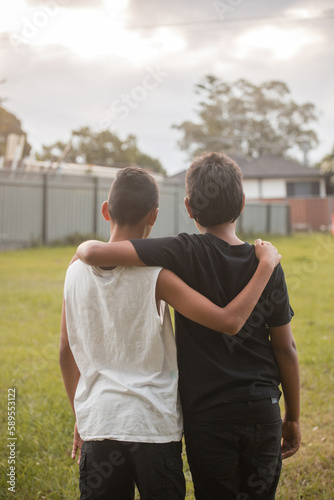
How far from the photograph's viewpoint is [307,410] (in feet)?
11.0

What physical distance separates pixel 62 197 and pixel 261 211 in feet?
32.7

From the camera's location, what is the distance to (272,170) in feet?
111

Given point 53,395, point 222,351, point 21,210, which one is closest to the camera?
point 222,351

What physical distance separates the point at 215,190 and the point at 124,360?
1.92 feet

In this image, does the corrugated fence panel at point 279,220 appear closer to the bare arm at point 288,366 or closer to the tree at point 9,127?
the tree at point 9,127

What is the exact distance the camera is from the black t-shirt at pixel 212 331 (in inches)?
60.8

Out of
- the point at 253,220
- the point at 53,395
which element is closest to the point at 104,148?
the point at 253,220

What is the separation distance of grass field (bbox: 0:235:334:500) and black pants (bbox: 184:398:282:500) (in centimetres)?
94

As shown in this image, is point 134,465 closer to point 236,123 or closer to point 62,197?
point 62,197

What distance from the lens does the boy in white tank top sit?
1.50 m

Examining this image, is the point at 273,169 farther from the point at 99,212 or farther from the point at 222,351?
the point at 222,351

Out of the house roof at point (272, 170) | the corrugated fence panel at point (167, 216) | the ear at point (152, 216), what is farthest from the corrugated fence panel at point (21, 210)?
the house roof at point (272, 170)

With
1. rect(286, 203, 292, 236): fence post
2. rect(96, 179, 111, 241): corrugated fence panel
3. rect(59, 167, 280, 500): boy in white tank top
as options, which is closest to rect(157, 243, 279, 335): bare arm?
rect(59, 167, 280, 500): boy in white tank top

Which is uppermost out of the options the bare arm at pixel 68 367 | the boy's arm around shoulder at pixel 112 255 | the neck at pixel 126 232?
the neck at pixel 126 232
